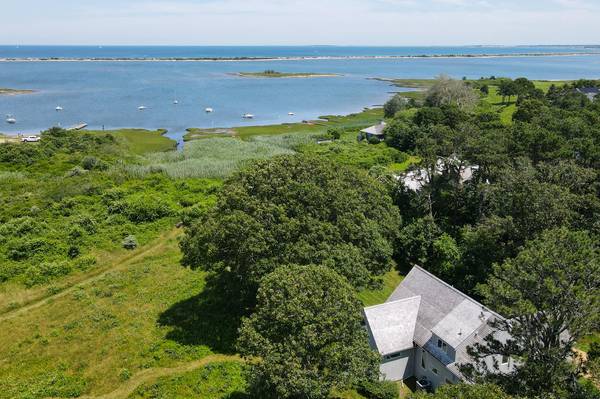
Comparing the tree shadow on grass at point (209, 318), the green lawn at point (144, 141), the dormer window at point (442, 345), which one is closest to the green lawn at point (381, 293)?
the dormer window at point (442, 345)

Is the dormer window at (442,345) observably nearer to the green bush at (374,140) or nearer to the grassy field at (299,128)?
the green bush at (374,140)

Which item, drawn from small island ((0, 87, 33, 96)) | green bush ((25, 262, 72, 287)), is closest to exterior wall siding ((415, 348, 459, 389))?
green bush ((25, 262, 72, 287))

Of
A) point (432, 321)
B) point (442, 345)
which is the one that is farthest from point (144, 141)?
point (442, 345)

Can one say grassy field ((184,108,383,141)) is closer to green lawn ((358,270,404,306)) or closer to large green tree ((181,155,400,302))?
green lawn ((358,270,404,306))

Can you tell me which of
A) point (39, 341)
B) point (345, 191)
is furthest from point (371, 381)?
point (39, 341)

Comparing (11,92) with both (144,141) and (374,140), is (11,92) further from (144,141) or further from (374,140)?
(374,140)

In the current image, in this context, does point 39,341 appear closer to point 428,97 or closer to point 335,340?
point 335,340

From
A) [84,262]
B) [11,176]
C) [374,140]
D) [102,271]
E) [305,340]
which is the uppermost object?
[305,340]
